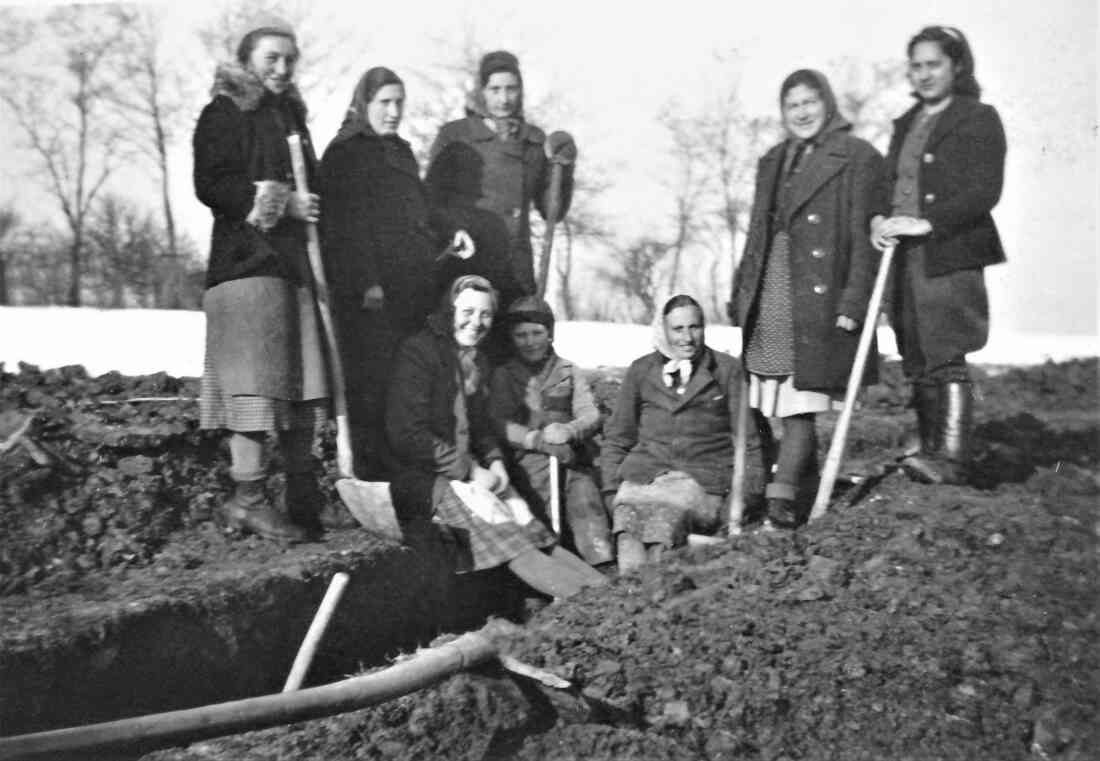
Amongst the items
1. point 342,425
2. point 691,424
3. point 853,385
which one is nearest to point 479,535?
point 342,425

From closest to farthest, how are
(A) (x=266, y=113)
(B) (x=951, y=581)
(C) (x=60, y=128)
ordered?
(B) (x=951, y=581) → (A) (x=266, y=113) → (C) (x=60, y=128)

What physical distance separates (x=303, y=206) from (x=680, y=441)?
1.76 metres

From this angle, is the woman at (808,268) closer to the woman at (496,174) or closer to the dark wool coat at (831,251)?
the dark wool coat at (831,251)

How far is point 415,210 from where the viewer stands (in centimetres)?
532

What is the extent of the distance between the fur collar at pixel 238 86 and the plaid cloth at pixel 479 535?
1619 mm

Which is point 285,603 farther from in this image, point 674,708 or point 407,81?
point 407,81

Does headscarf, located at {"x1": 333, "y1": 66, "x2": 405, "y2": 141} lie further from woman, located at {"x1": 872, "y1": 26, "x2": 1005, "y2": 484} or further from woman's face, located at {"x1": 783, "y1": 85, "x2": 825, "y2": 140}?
woman, located at {"x1": 872, "y1": 26, "x2": 1005, "y2": 484}

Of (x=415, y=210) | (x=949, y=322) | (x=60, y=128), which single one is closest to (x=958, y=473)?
(x=949, y=322)

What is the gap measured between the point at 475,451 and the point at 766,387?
123cm

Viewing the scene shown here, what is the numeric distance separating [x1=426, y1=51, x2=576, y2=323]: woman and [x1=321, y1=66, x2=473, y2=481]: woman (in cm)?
20

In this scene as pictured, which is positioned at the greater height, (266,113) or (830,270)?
(266,113)

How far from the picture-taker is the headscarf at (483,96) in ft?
17.3

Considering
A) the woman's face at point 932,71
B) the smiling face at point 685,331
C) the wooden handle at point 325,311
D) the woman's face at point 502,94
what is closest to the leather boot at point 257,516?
the wooden handle at point 325,311

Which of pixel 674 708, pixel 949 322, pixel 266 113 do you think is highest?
pixel 266 113
